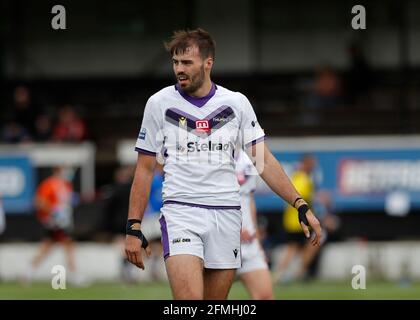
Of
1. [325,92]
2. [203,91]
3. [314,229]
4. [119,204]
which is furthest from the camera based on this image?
[325,92]

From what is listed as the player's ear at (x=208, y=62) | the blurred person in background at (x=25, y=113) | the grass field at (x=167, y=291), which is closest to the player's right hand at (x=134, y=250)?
the player's ear at (x=208, y=62)

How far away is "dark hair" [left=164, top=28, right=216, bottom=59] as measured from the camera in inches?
358

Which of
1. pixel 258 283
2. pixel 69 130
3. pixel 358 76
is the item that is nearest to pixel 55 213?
pixel 69 130

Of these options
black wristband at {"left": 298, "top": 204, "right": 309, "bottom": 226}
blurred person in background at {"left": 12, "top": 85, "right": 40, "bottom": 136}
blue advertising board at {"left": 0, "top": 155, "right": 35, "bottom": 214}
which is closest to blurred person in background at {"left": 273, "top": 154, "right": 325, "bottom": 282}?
blue advertising board at {"left": 0, "top": 155, "right": 35, "bottom": 214}

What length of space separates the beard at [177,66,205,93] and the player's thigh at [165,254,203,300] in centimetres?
118

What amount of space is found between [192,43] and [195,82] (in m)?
0.28

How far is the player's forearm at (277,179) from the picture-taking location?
9.34 meters

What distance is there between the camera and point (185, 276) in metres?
8.77

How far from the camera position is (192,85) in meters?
9.12

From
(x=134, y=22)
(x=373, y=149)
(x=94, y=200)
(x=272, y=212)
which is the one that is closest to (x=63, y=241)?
(x=94, y=200)

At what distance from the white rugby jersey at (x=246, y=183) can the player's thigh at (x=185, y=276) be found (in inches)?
120

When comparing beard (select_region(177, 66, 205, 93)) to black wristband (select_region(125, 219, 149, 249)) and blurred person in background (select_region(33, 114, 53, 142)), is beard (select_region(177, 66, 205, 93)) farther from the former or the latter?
blurred person in background (select_region(33, 114, 53, 142))

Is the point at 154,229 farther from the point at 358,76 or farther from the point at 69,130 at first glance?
the point at 358,76
